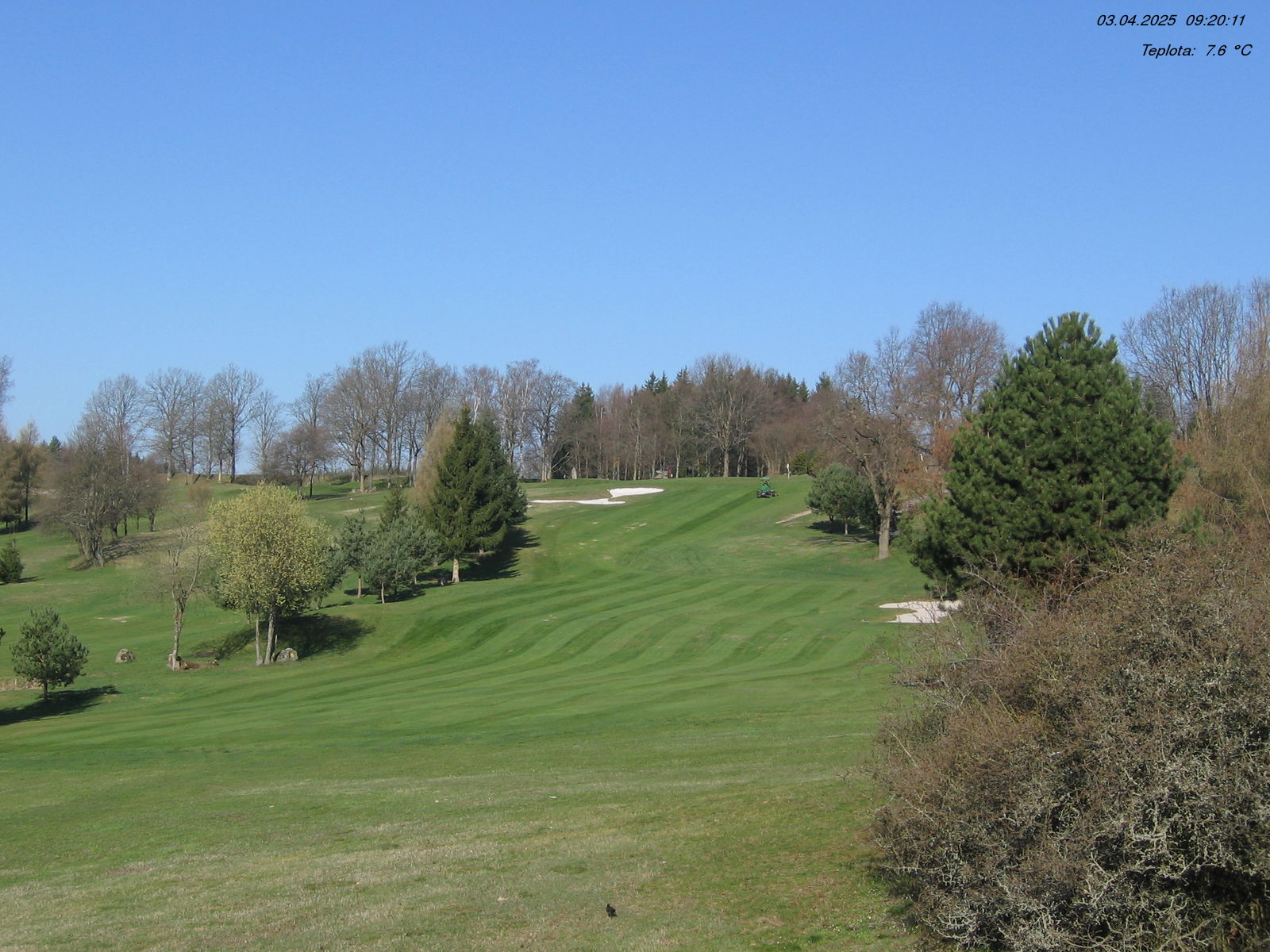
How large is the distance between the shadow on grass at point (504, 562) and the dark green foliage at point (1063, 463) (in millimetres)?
48053

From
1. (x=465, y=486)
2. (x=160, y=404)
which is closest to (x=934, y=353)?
(x=465, y=486)

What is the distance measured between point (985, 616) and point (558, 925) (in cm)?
496

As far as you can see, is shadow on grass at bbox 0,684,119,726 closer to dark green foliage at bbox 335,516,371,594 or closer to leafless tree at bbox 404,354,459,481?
dark green foliage at bbox 335,516,371,594

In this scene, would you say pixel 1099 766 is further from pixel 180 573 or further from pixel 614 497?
pixel 614 497

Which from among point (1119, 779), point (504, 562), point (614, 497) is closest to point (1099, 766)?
point (1119, 779)

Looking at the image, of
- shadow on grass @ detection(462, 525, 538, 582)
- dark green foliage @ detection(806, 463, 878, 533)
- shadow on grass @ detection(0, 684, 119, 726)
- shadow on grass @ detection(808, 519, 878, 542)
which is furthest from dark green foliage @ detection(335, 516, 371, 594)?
shadow on grass @ detection(808, 519, 878, 542)

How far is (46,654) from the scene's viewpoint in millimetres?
36656

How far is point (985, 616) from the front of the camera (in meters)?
9.58

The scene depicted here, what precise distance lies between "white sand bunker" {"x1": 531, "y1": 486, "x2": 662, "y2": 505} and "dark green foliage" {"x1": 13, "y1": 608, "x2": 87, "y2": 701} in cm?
5575

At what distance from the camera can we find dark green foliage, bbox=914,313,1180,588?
19.2 m

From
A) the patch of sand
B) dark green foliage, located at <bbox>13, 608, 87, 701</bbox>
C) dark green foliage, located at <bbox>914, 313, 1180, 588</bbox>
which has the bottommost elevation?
dark green foliage, located at <bbox>13, 608, 87, 701</bbox>

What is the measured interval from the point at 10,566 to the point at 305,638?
34.9 m

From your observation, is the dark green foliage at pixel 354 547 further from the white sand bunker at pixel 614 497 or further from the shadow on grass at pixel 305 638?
the white sand bunker at pixel 614 497

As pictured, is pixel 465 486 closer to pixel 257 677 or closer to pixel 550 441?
pixel 257 677
